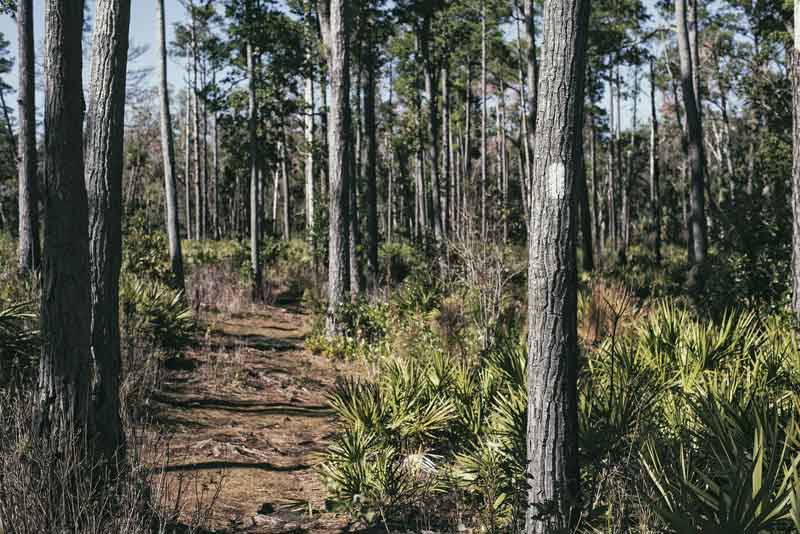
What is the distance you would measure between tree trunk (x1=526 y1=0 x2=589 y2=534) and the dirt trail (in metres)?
Answer: 1.90

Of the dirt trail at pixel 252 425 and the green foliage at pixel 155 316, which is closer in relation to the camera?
the dirt trail at pixel 252 425

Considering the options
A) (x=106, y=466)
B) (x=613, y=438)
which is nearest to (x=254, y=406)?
(x=106, y=466)

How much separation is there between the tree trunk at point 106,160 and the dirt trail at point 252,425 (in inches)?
57.5

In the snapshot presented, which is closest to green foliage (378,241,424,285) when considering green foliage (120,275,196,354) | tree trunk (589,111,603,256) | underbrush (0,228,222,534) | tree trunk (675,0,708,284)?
tree trunk (675,0,708,284)

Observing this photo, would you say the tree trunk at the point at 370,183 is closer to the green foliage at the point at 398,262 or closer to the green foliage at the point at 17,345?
the green foliage at the point at 398,262

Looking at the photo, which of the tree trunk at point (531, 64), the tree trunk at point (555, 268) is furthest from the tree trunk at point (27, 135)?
the tree trunk at point (555, 268)

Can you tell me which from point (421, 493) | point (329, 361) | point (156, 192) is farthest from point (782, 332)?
point (156, 192)

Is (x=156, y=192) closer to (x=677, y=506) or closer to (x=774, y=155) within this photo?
(x=774, y=155)

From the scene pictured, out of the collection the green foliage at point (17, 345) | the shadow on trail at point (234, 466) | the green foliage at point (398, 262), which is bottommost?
the shadow on trail at point (234, 466)

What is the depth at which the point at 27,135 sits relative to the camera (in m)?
13.6

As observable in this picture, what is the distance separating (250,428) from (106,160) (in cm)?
358

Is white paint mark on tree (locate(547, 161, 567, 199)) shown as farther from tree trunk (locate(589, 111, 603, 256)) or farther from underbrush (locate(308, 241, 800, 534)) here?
tree trunk (locate(589, 111, 603, 256))

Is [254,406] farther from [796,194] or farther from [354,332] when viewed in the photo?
[796,194]

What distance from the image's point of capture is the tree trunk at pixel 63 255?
4.52 m
